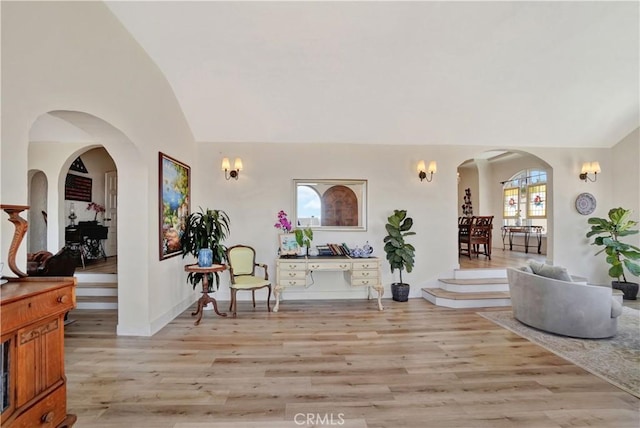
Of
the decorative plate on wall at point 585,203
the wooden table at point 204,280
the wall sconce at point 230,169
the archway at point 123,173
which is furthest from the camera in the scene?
the decorative plate on wall at point 585,203

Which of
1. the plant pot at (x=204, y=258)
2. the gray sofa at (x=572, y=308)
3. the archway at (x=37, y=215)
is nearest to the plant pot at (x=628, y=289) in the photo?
the gray sofa at (x=572, y=308)

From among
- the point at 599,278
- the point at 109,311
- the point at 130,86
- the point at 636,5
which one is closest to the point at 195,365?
the point at 109,311

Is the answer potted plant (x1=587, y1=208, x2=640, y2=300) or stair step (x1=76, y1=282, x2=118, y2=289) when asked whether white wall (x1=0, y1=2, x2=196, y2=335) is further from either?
potted plant (x1=587, y1=208, x2=640, y2=300)

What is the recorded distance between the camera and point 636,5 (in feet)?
10.5

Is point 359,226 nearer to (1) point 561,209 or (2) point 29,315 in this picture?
(1) point 561,209

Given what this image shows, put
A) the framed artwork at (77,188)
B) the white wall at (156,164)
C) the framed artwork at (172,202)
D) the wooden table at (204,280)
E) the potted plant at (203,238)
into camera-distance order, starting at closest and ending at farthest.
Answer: the white wall at (156,164)
the framed artwork at (172,202)
the wooden table at (204,280)
the potted plant at (203,238)
the framed artwork at (77,188)

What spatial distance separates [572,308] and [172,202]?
16.7 feet

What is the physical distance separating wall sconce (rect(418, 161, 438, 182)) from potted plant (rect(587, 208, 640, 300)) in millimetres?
2832

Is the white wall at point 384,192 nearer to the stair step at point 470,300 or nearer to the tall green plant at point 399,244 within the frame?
the tall green plant at point 399,244

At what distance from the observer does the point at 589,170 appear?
16.9ft

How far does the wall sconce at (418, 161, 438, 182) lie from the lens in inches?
193

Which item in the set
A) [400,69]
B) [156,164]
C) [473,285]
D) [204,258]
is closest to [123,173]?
[156,164]

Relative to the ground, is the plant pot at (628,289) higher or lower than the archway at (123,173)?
lower

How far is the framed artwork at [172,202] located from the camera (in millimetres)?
3732
